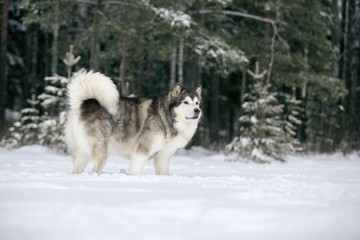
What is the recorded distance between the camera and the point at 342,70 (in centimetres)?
1877

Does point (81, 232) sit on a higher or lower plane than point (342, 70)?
lower

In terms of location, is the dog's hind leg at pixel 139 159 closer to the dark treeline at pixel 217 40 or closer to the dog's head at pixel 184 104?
the dog's head at pixel 184 104

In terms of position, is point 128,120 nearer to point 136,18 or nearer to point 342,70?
point 136,18

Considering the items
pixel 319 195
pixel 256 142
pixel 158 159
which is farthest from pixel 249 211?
pixel 256 142

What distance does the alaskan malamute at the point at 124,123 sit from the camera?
Answer: 586cm

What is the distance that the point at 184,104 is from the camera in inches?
241

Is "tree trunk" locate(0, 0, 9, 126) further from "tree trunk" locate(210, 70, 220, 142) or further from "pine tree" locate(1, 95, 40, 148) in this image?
"tree trunk" locate(210, 70, 220, 142)

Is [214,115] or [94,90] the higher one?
[94,90]

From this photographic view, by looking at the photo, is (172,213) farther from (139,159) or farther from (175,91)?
(175,91)

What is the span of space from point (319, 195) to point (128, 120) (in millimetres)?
3394

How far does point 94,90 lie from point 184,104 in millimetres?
1380

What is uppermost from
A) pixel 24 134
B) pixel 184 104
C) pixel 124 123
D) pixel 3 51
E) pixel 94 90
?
pixel 3 51

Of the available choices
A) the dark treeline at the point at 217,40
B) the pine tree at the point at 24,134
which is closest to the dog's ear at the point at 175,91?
the dark treeline at the point at 217,40

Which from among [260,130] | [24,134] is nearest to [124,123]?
[260,130]
